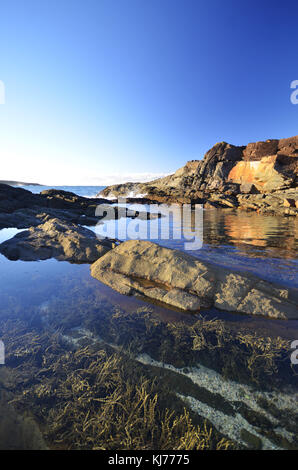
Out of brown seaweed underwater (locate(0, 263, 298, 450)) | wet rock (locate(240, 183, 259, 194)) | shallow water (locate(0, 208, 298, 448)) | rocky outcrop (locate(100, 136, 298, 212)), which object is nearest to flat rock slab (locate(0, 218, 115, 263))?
shallow water (locate(0, 208, 298, 448))

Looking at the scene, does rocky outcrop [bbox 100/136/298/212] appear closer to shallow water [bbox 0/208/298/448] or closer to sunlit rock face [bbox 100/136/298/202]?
sunlit rock face [bbox 100/136/298/202]

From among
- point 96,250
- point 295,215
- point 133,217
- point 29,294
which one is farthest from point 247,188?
point 29,294

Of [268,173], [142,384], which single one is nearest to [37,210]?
[142,384]

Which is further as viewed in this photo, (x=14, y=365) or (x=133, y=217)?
(x=133, y=217)

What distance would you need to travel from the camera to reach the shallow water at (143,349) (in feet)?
7.95

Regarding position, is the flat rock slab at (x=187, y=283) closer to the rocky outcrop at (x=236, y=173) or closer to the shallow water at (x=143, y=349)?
the shallow water at (x=143, y=349)

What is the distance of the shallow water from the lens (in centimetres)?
242

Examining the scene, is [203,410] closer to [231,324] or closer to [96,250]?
[231,324]

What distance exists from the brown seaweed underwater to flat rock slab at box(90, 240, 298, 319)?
2.36ft

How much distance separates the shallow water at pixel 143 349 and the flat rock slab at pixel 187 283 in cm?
32

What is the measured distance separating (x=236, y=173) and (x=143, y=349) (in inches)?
2651

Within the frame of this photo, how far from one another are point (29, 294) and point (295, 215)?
34864 millimetres

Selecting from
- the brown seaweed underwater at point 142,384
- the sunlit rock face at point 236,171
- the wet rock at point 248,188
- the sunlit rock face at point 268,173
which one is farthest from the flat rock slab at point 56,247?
the wet rock at point 248,188
